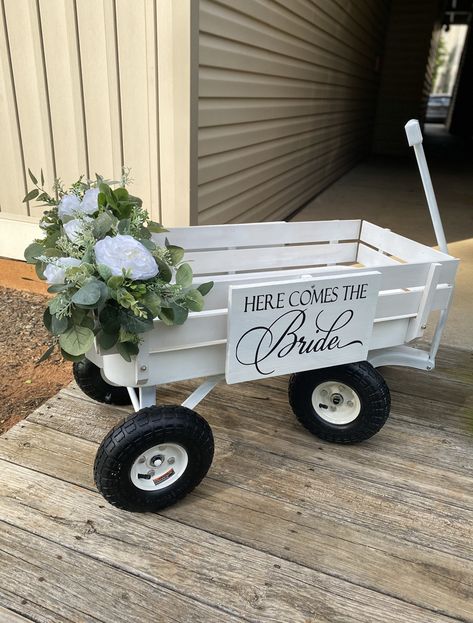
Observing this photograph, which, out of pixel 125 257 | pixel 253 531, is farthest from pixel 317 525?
pixel 125 257

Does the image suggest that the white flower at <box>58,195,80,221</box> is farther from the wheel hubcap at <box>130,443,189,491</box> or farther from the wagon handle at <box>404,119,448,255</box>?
the wagon handle at <box>404,119,448,255</box>

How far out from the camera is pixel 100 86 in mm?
3004

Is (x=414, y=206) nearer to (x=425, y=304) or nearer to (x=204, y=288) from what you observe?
(x=425, y=304)

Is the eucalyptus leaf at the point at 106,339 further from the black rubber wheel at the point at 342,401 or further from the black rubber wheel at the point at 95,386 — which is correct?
the black rubber wheel at the point at 342,401

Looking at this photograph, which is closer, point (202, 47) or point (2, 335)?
point (202, 47)

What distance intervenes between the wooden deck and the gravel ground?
0.25 metres

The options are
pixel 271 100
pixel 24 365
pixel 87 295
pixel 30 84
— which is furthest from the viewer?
pixel 271 100

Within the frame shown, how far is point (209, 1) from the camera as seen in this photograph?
2826 millimetres

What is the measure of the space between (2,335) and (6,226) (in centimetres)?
98

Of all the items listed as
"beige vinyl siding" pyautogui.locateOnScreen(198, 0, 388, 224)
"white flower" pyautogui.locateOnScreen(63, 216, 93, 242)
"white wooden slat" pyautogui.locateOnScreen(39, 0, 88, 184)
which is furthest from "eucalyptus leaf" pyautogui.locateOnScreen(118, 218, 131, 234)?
"white wooden slat" pyautogui.locateOnScreen(39, 0, 88, 184)

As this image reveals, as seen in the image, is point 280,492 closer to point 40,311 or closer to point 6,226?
point 40,311

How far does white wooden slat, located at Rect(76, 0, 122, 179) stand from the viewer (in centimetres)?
285

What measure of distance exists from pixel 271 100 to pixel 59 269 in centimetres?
361

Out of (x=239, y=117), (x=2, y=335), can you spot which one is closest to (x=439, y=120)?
(x=239, y=117)
